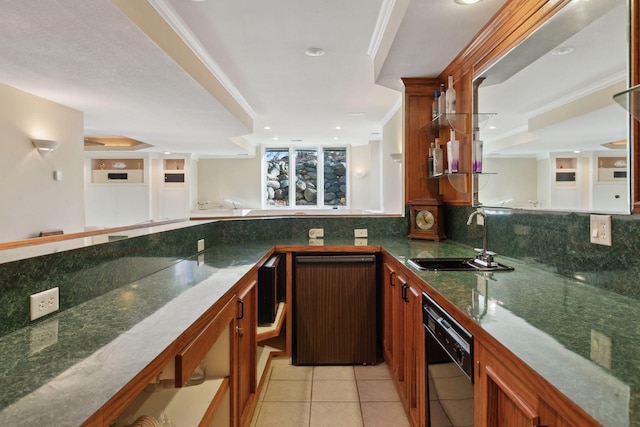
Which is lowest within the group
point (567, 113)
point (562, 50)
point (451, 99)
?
point (567, 113)

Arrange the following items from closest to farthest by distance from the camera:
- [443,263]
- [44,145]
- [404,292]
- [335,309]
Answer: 1. [404,292]
2. [443,263]
3. [335,309]
4. [44,145]

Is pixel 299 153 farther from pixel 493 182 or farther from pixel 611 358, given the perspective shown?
pixel 611 358

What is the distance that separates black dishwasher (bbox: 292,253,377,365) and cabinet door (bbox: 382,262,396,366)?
0.11 meters

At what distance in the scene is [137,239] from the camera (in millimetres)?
1572

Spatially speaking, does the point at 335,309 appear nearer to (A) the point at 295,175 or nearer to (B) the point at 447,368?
(B) the point at 447,368

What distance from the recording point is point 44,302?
1059 mm

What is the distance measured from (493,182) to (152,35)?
2.35 m

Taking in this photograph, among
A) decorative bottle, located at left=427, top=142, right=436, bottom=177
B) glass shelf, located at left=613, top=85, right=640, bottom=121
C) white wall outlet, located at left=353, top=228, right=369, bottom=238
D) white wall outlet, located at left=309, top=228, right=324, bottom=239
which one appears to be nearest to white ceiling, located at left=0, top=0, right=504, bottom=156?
decorative bottle, located at left=427, top=142, right=436, bottom=177

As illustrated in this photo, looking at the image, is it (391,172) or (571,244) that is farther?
(391,172)

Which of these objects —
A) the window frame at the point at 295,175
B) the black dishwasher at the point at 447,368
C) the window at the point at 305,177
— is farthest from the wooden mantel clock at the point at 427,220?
the window at the point at 305,177

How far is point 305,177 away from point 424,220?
6467 millimetres

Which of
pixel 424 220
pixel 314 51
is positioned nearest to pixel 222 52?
pixel 314 51

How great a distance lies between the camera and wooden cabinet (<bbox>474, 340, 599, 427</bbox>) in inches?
25.8

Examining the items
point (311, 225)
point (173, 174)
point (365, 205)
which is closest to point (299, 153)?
point (365, 205)
